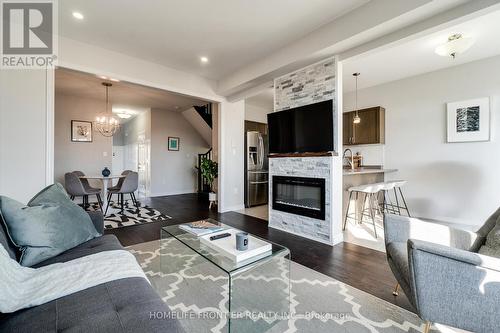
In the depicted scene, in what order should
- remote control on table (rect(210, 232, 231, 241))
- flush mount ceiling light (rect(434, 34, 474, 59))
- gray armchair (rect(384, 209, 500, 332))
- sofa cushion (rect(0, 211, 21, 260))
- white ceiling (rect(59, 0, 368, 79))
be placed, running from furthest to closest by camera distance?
flush mount ceiling light (rect(434, 34, 474, 59)), white ceiling (rect(59, 0, 368, 79)), remote control on table (rect(210, 232, 231, 241)), sofa cushion (rect(0, 211, 21, 260)), gray armchair (rect(384, 209, 500, 332))

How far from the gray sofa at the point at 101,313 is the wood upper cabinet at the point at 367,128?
4.85 meters

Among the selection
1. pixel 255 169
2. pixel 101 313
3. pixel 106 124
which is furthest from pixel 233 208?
pixel 101 313

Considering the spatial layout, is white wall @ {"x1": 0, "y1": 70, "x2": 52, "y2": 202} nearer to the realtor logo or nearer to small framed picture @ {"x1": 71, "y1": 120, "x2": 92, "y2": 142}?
the realtor logo

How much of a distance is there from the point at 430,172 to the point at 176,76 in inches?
198

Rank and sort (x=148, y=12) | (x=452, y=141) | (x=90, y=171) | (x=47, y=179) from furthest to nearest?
(x=90, y=171) < (x=452, y=141) < (x=47, y=179) < (x=148, y=12)

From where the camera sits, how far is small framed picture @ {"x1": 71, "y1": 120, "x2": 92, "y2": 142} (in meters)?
5.84

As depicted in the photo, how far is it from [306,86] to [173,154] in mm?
5368

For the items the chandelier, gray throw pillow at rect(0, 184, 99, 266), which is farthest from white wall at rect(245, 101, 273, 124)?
gray throw pillow at rect(0, 184, 99, 266)

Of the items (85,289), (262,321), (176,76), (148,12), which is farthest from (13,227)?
(176,76)

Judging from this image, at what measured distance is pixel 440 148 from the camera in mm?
3998

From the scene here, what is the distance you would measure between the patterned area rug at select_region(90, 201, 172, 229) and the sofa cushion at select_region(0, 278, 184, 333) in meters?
3.00

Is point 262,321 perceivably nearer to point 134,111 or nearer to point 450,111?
point 450,111

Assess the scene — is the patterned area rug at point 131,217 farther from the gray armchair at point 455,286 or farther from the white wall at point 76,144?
the gray armchair at point 455,286

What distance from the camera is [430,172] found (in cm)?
411
